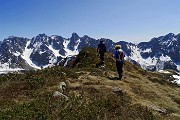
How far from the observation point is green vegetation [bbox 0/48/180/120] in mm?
19922

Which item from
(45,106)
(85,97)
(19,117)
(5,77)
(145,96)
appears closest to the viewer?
(19,117)

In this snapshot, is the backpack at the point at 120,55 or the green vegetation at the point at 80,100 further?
the backpack at the point at 120,55

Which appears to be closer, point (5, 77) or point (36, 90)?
point (36, 90)

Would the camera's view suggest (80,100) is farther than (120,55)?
No

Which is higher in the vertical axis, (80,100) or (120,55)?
(120,55)

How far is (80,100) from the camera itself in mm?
22469

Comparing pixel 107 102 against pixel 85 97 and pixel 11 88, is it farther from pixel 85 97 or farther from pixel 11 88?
pixel 11 88

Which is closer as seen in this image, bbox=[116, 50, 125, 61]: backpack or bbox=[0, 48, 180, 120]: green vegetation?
bbox=[0, 48, 180, 120]: green vegetation

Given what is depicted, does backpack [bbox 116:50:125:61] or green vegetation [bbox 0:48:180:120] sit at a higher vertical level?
backpack [bbox 116:50:125:61]

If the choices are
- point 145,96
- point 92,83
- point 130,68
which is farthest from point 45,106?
point 130,68

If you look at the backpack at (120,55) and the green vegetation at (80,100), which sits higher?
the backpack at (120,55)

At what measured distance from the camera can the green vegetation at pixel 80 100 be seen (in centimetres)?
1992

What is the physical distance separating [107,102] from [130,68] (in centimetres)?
2389

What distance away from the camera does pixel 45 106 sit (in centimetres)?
2070
